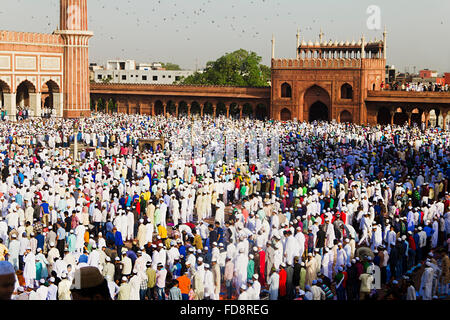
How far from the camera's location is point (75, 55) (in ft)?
126

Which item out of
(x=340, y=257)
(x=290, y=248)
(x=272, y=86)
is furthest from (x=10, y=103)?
(x=340, y=257)

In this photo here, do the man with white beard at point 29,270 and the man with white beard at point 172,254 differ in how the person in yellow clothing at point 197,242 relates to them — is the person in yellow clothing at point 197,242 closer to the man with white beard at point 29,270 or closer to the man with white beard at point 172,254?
the man with white beard at point 172,254

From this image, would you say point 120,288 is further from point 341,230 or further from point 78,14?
point 78,14

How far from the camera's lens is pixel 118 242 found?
11.1m

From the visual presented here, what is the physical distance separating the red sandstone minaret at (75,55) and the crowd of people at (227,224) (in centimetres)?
1540

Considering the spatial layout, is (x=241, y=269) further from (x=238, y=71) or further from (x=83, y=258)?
(x=238, y=71)

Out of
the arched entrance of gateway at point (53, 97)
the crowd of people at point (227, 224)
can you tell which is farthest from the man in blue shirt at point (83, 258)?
the arched entrance of gateway at point (53, 97)

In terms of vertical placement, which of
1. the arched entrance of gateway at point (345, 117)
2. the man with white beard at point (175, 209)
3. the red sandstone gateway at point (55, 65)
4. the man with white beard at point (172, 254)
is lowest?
the man with white beard at point (172, 254)

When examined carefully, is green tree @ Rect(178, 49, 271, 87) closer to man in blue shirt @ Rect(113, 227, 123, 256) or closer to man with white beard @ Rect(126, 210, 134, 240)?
man with white beard @ Rect(126, 210, 134, 240)

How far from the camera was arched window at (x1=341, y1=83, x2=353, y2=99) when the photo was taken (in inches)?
1377

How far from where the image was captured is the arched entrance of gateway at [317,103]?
3562cm

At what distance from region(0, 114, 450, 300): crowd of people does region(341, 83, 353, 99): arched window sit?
1212cm

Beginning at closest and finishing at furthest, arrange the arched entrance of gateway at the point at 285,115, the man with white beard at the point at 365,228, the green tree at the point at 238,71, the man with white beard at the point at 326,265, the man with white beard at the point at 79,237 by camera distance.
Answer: the man with white beard at the point at 326,265 → the man with white beard at the point at 79,237 → the man with white beard at the point at 365,228 → the arched entrance of gateway at the point at 285,115 → the green tree at the point at 238,71

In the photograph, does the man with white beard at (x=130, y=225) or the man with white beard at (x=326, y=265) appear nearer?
the man with white beard at (x=326, y=265)
